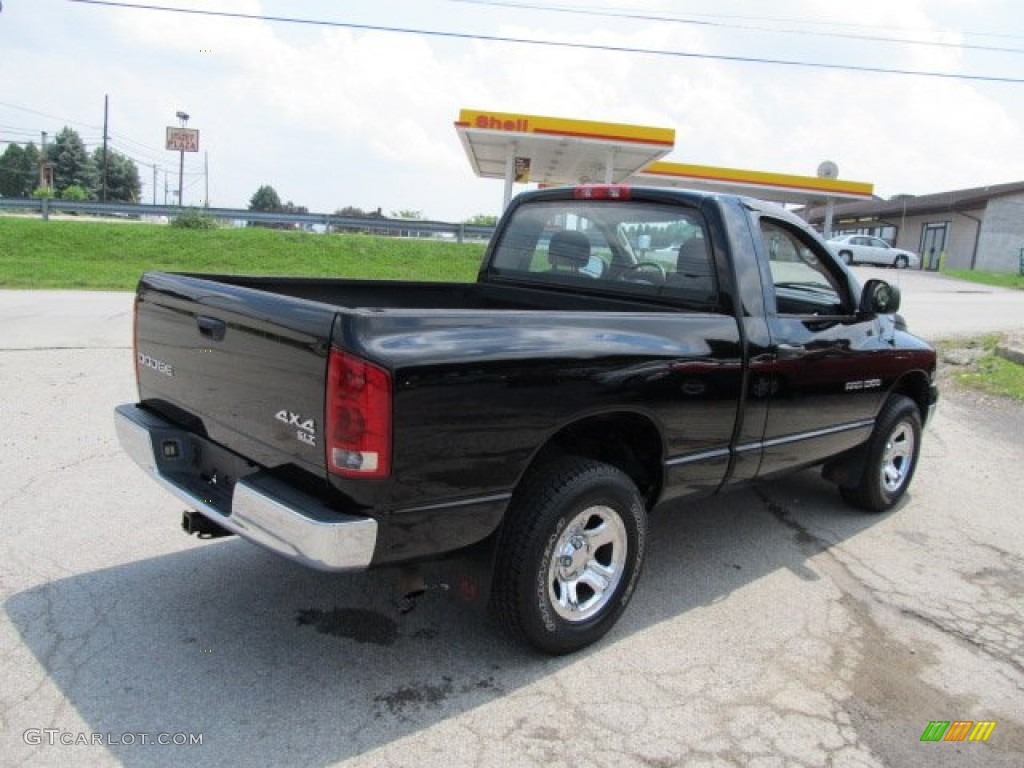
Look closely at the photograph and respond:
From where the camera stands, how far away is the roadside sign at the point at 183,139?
66.0 metres

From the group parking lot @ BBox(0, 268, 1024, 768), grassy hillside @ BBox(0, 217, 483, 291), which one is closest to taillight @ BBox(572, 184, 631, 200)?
parking lot @ BBox(0, 268, 1024, 768)

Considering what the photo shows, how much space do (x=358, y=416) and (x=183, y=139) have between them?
71.9 metres

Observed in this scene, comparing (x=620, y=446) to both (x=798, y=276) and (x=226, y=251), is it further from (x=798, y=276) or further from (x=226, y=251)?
(x=226, y=251)

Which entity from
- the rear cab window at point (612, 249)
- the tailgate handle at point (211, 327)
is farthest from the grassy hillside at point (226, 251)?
the tailgate handle at point (211, 327)

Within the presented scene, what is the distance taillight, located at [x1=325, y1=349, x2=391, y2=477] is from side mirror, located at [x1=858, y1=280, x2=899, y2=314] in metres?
3.21

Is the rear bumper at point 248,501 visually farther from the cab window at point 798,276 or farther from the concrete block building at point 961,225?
the concrete block building at point 961,225

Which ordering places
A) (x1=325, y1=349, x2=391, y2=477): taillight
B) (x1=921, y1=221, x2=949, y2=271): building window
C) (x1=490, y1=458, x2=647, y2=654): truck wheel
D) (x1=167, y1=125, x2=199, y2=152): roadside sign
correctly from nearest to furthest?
1. (x1=325, y1=349, x2=391, y2=477): taillight
2. (x1=490, y1=458, x2=647, y2=654): truck wheel
3. (x1=921, y1=221, x2=949, y2=271): building window
4. (x1=167, y1=125, x2=199, y2=152): roadside sign

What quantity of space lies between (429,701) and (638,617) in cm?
116

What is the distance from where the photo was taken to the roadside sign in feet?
217

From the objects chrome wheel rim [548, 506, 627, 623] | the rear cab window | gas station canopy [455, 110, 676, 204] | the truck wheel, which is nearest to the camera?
the truck wheel

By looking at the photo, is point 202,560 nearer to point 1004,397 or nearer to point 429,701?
point 429,701

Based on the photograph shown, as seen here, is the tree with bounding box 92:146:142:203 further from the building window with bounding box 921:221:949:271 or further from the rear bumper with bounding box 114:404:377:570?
the rear bumper with bounding box 114:404:377:570

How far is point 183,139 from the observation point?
6650 cm

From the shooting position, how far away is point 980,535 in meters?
5.06
